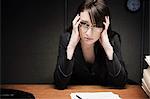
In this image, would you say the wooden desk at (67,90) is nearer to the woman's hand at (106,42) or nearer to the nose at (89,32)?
the woman's hand at (106,42)

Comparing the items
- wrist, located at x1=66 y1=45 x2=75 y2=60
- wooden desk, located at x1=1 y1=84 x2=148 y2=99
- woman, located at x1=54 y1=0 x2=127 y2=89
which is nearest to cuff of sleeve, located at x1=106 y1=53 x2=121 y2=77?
woman, located at x1=54 y1=0 x2=127 y2=89

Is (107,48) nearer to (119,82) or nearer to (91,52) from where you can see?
(91,52)

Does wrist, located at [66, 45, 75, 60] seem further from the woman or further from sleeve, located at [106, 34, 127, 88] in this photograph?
sleeve, located at [106, 34, 127, 88]

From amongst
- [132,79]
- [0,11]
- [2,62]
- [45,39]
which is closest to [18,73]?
[2,62]

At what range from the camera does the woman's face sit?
166 cm

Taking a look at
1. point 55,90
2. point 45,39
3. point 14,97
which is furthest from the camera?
point 45,39

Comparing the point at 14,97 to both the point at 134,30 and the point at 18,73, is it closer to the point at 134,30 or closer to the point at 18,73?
the point at 18,73

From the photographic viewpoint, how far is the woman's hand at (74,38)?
170 cm

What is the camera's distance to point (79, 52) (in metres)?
1.74

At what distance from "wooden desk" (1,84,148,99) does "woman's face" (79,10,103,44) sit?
0.30 m

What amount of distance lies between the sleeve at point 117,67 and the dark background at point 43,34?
4 cm

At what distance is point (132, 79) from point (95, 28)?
1.38 ft

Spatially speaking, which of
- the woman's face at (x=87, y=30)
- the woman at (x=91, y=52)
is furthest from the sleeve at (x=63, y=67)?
the woman's face at (x=87, y=30)

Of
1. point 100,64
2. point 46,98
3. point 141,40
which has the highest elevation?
point 141,40
